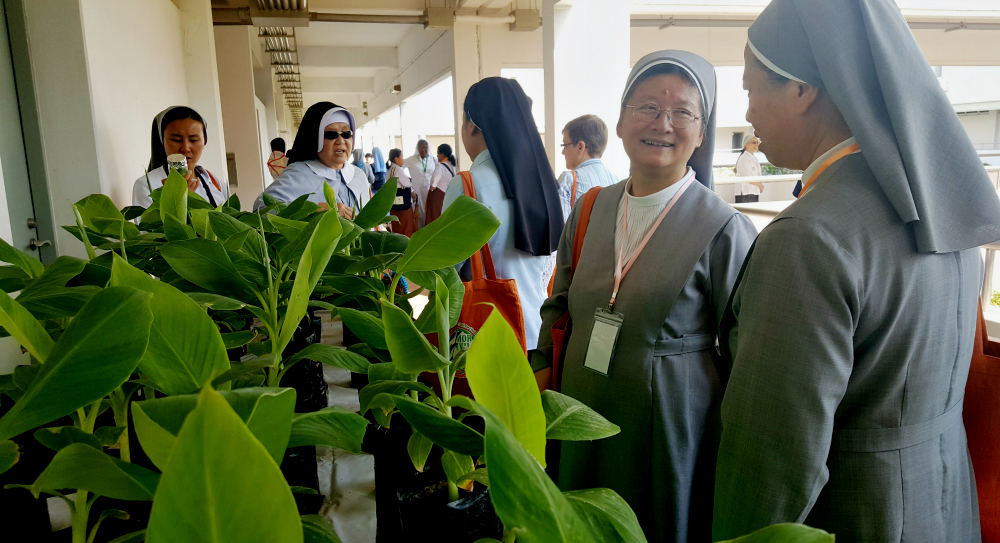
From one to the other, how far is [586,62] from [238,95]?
4552 millimetres

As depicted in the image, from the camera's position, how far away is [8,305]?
49cm

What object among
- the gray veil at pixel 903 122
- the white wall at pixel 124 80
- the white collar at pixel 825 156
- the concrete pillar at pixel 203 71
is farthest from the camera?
the concrete pillar at pixel 203 71

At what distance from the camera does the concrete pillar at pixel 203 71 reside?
17.3 ft

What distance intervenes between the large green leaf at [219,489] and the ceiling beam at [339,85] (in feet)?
58.0

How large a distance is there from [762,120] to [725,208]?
0.38m

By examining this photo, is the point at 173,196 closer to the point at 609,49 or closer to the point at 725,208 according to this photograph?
the point at 725,208

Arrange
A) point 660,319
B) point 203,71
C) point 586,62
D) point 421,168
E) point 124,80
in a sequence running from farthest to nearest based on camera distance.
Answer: point 421,168, point 586,62, point 203,71, point 124,80, point 660,319

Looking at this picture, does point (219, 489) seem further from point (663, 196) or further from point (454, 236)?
point (663, 196)

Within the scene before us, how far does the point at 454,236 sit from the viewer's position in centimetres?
75

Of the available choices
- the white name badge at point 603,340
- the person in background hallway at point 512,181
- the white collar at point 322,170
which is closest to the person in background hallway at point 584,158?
the person in background hallway at point 512,181

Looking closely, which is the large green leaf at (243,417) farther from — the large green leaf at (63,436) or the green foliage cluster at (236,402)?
the large green leaf at (63,436)

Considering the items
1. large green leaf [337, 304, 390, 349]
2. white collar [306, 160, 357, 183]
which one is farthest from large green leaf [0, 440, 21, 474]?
white collar [306, 160, 357, 183]

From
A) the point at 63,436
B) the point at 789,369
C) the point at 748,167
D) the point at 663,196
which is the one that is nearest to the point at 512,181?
the point at 663,196

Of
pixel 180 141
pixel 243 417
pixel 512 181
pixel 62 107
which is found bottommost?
pixel 243 417
